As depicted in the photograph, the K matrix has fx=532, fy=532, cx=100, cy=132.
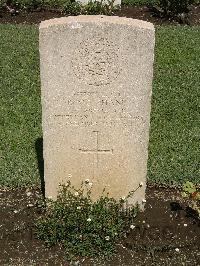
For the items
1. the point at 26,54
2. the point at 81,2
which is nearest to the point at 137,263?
the point at 26,54

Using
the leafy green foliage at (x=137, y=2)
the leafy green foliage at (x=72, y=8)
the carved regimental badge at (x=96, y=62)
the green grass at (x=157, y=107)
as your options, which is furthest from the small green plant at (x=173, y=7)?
the carved regimental badge at (x=96, y=62)

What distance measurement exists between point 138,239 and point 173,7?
25.4ft

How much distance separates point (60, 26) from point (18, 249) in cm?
198

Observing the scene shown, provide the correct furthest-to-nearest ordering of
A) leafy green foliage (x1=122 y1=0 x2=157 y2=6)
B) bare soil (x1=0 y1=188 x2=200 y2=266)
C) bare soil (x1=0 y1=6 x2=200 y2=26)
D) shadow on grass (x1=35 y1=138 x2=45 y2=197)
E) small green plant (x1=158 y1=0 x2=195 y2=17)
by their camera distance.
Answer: leafy green foliage (x1=122 y1=0 x2=157 y2=6) → small green plant (x1=158 y1=0 x2=195 y2=17) → bare soil (x1=0 y1=6 x2=200 y2=26) → shadow on grass (x1=35 y1=138 x2=45 y2=197) → bare soil (x1=0 y1=188 x2=200 y2=266)

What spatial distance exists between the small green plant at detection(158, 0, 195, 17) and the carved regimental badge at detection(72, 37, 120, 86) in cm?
763

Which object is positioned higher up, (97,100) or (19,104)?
(97,100)

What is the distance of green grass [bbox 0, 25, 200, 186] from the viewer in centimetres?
593

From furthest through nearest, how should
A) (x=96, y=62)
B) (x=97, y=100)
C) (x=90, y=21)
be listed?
1. (x=97, y=100)
2. (x=96, y=62)
3. (x=90, y=21)

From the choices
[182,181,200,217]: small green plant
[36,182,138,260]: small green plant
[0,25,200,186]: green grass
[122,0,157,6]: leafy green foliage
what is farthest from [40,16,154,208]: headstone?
[122,0,157,6]: leafy green foliage

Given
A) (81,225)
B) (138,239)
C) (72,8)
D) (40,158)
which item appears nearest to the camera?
(81,225)

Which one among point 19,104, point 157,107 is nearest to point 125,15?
point 157,107

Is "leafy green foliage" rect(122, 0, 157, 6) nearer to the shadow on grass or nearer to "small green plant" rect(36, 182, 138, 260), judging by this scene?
the shadow on grass

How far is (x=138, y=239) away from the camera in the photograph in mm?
4789

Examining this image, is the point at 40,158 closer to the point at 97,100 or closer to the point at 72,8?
the point at 97,100
